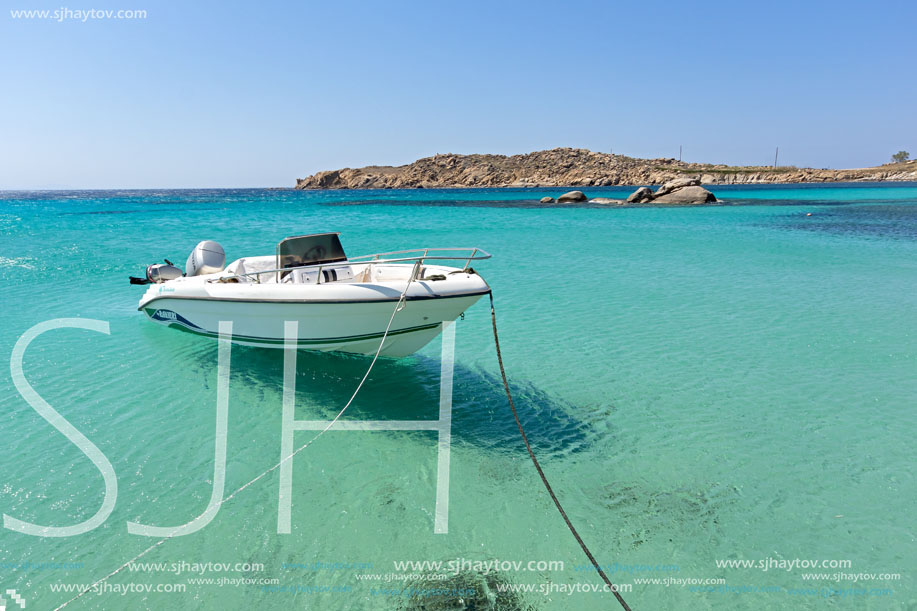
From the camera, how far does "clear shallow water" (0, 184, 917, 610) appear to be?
152 inches

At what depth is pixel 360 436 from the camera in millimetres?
5719

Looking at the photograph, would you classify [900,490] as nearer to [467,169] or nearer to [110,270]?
[110,270]

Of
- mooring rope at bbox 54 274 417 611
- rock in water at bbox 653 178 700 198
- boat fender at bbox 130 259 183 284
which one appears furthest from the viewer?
rock in water at bbox 653 178 700 198

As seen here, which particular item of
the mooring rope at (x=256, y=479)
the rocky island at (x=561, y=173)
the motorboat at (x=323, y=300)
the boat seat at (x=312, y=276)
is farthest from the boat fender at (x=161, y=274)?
the rocky island at (x=561, y=173)

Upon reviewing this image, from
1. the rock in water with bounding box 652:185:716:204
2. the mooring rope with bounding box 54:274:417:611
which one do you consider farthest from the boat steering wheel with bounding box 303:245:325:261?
the rock in water with bounding box 652:185:716:204

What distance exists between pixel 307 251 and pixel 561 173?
129411 mm

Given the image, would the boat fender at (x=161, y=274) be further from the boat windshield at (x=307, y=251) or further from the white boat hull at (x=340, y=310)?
the boat windshield at (x=307, y=251)

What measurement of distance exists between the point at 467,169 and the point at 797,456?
14232 centimetres

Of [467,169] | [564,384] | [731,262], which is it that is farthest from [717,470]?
[467,169]

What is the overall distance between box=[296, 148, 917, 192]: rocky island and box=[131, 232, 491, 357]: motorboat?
10558cm

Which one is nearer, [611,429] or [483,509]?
[483,509]

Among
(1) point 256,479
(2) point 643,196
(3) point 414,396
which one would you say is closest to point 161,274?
(3) point 414,396

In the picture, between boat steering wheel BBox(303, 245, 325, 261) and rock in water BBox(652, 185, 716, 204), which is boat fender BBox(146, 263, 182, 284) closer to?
boat steering wheel BBox(303, 245, 325, 261)

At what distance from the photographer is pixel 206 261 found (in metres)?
8.88
